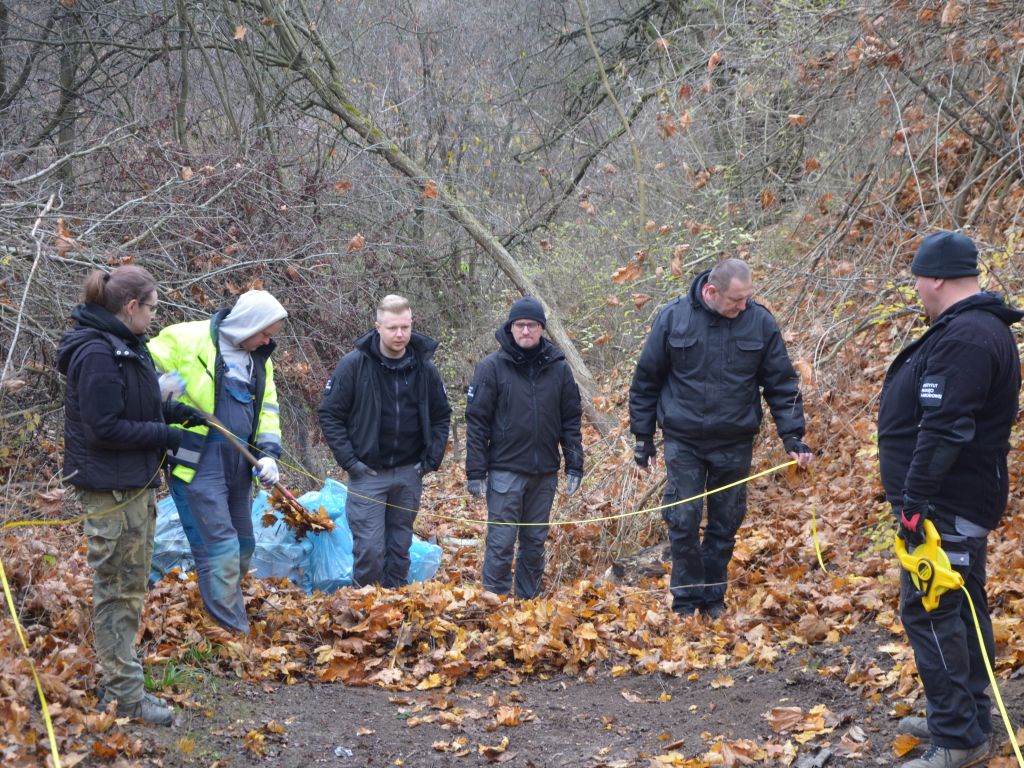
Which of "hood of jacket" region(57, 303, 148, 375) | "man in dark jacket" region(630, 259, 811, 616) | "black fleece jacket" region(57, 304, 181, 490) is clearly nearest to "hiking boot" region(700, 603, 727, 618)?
"man in dark jacket" region(630, 259, 811, 616)

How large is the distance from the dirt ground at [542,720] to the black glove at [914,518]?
1.01m

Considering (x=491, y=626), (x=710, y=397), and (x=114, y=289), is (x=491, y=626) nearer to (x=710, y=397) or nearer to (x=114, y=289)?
(x=710, y=397)

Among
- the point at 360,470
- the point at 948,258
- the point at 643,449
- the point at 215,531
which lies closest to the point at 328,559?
the point at 360,470

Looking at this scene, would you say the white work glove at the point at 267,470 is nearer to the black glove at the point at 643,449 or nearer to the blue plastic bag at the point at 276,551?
the blue plastic bag at the point at 276,551

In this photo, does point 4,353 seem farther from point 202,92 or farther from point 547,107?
point 547,107

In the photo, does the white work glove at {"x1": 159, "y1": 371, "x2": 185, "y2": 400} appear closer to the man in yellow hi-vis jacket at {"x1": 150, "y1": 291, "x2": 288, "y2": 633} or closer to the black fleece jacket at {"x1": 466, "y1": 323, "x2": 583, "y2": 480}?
the man in yellow hi-vis jacket at {"x1": 150, "y1": 291, "x2": 288, "y2": 633}

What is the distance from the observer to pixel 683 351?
237 inches

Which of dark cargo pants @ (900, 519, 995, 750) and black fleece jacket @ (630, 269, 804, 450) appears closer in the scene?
dark cargo pants @ (900, 519, 995, 750)

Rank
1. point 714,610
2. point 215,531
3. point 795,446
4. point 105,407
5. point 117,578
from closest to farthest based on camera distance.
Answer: point 105,407 → point 117,578 → point 215,531 → point 795,446 → point 714,610

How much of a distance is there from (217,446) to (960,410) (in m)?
3.73

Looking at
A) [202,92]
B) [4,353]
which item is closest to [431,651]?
[4,353]

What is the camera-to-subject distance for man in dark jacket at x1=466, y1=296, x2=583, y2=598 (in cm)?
679

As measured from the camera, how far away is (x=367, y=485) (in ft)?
22.0

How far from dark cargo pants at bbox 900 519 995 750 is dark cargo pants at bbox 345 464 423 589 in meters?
3.65
